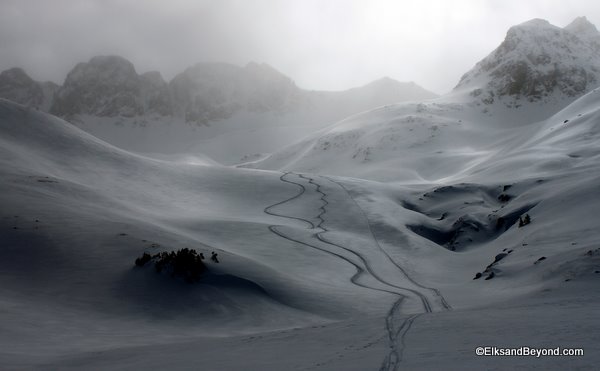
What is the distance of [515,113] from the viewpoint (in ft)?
330

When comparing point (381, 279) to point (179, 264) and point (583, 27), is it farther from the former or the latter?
point (583, 27)

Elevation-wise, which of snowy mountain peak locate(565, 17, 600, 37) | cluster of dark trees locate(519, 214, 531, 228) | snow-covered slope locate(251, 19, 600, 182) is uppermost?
snowy mountain peak locate(565, 17, 600, 37)

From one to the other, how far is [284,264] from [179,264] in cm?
543

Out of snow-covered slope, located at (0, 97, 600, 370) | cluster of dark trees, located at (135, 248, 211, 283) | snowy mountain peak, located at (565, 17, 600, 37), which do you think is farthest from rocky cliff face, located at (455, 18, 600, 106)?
cluster of dark trees, located at (135, 248, 211, 283)

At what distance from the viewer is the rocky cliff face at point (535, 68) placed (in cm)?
10794

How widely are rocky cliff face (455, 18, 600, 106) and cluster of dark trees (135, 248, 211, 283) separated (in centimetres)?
10152

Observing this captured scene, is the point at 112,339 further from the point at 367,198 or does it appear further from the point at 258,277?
the point at 367,198

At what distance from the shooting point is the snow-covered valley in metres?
8.79

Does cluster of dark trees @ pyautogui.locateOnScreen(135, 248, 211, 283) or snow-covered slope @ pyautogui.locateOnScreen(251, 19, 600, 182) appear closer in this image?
cluster of dark trees @ pyautogui.locateOnScreen(135, 248, 211, 283)

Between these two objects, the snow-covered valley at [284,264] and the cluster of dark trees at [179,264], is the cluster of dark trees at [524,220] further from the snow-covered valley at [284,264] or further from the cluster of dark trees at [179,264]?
the cluster of dark trees at [179,264]

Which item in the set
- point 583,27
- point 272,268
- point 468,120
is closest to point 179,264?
point 272,268

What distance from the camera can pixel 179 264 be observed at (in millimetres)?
15156

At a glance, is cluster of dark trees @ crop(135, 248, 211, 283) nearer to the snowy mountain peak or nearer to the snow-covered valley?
the snow-covered valley

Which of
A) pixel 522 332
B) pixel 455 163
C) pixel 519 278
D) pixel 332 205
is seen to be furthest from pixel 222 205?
pixel 455 163
